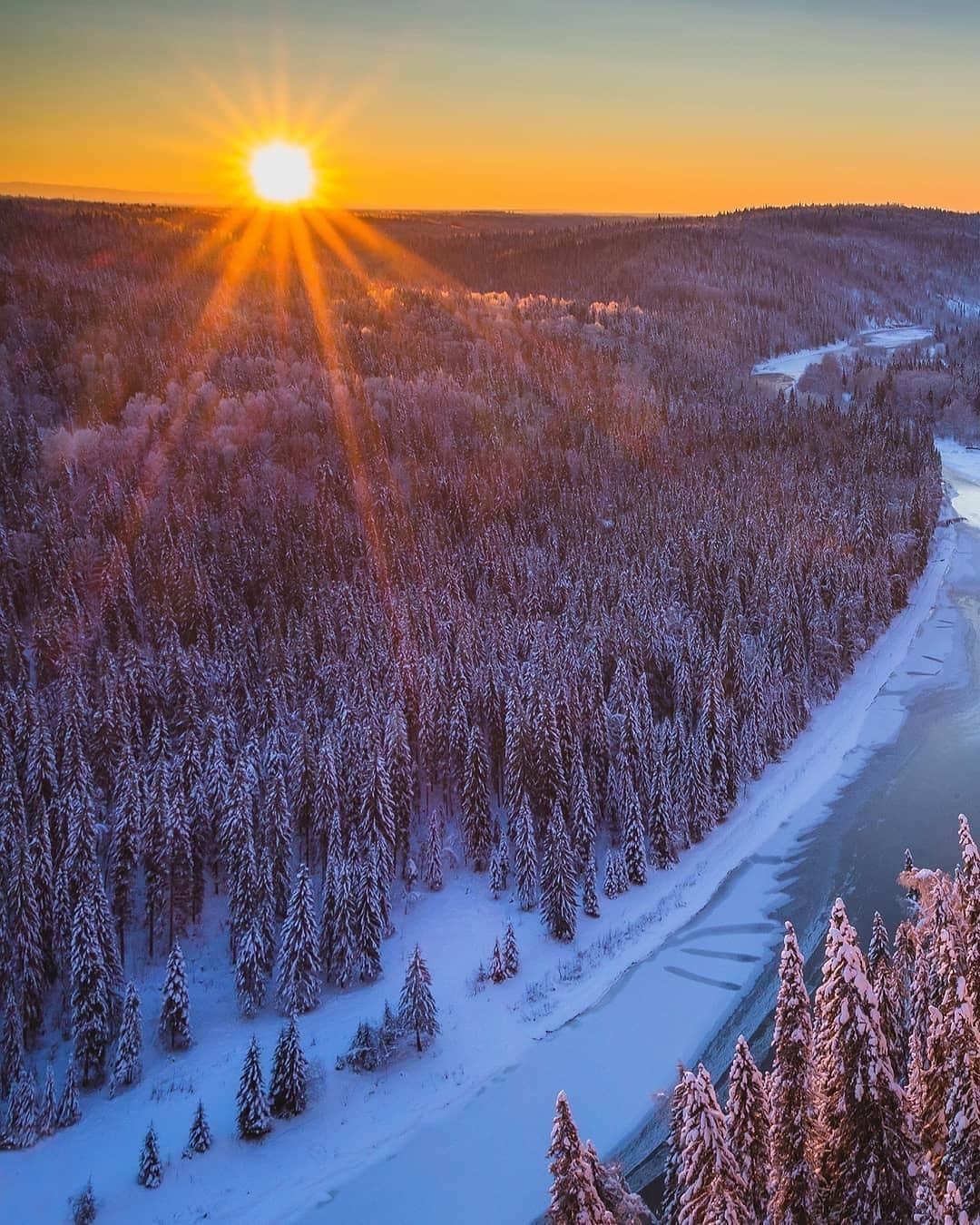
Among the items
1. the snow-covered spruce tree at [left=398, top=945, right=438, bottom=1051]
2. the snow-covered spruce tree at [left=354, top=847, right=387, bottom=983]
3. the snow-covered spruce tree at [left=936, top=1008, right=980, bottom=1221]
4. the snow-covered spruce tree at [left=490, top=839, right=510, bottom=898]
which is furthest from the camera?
the snow-covered spruce tree at [left=490, top=839, right=510, bottom=898]

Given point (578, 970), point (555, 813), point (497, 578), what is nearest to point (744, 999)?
point (578, 970)

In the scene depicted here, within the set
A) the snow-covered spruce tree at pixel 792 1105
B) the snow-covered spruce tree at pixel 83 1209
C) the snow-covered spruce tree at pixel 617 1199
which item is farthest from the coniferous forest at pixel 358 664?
the snow-covered spruce tree at pixel 617 1199

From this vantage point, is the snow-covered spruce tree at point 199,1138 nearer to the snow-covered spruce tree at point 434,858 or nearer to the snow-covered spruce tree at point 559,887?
the snow-covered spruce tree at point 559,887

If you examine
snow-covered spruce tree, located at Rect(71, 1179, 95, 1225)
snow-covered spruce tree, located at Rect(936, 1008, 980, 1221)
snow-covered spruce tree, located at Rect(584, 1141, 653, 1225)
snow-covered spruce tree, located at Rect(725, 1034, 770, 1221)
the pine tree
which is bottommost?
snow-covered spruce tree, located at Rect(71, 1179, 95, 1225)

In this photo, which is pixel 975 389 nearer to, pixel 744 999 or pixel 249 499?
pixel 249 499

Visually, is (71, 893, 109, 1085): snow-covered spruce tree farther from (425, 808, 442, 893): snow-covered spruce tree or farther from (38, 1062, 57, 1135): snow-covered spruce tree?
(425, 808, 442, 893): snow-covered spruce tree

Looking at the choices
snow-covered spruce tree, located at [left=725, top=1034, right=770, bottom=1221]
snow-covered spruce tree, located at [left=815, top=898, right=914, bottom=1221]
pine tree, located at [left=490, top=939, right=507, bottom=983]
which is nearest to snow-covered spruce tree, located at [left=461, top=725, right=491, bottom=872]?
pine tree, located at [left=490, top=939, right=507, bottom=983]
